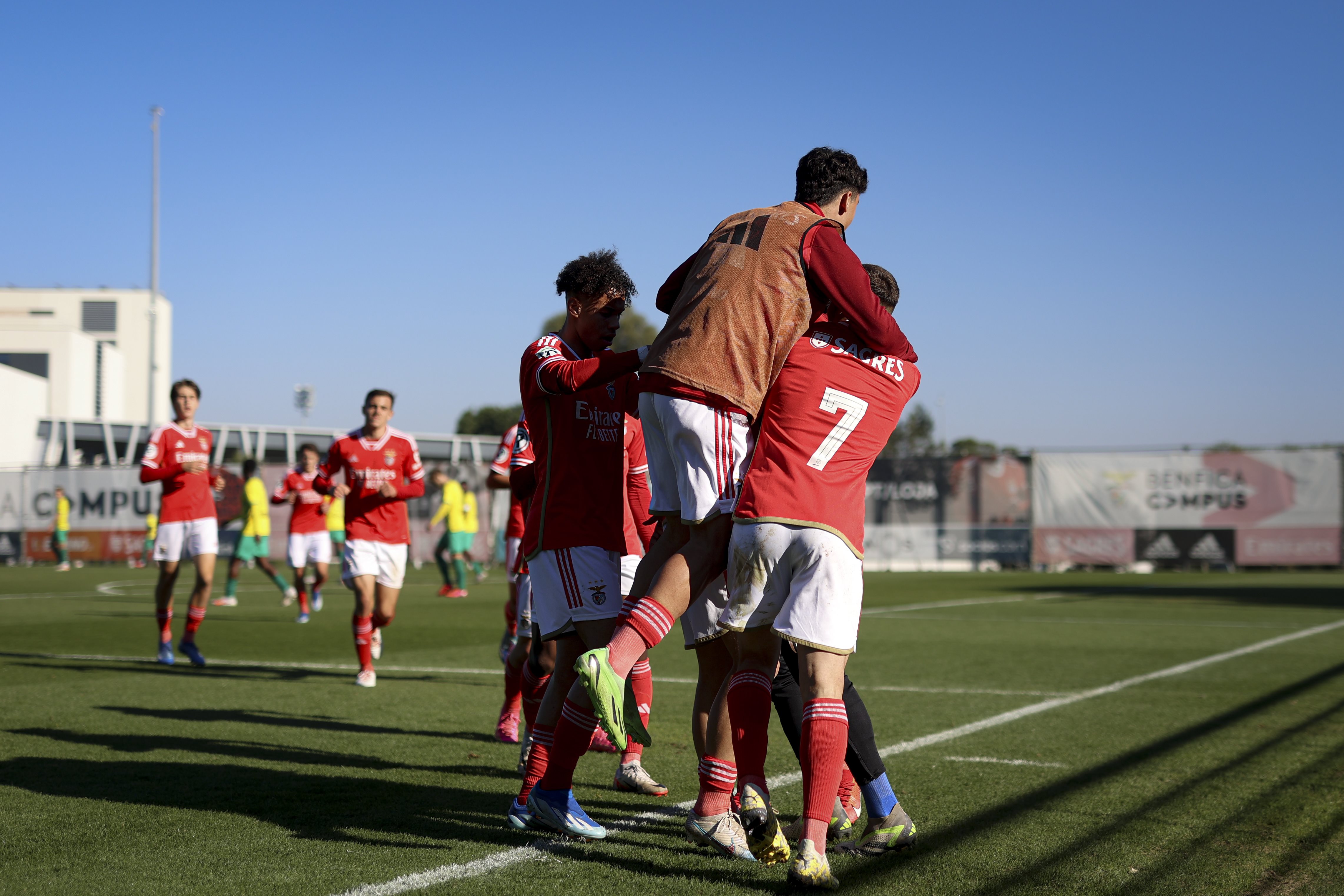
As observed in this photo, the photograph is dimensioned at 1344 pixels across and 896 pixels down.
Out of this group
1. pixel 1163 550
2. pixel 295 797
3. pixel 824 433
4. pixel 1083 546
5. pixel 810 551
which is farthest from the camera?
pixel 1083 546

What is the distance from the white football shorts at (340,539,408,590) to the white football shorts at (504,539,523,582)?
0.79 meters

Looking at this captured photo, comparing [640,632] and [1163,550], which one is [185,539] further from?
[1163,550]

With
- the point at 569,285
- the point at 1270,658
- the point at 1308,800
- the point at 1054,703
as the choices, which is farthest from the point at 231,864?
the point at 1270,658

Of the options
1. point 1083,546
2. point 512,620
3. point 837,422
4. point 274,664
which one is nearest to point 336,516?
point 274,664

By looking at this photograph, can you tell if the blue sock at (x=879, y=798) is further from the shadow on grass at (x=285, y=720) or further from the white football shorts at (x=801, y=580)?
the shadow on grass at (x=285, y=720)

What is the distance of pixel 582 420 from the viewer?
3.92 meters

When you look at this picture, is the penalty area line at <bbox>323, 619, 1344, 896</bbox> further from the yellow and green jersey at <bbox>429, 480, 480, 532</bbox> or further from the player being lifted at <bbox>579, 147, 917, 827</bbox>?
the yellow and green jersey at <bbox>429, 480, 480, 532</bbox>

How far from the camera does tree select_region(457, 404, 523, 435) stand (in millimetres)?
88312

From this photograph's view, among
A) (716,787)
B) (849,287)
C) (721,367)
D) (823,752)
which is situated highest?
(849,287)

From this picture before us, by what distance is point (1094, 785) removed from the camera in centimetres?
459

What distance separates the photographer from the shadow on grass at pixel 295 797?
12.4ft

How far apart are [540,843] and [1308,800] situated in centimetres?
300

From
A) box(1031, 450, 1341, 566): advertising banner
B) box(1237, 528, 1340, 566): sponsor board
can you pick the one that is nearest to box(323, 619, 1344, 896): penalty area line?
box(1031, 450, 1341, 566): advertising banner

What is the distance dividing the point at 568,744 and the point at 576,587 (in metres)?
0.52
